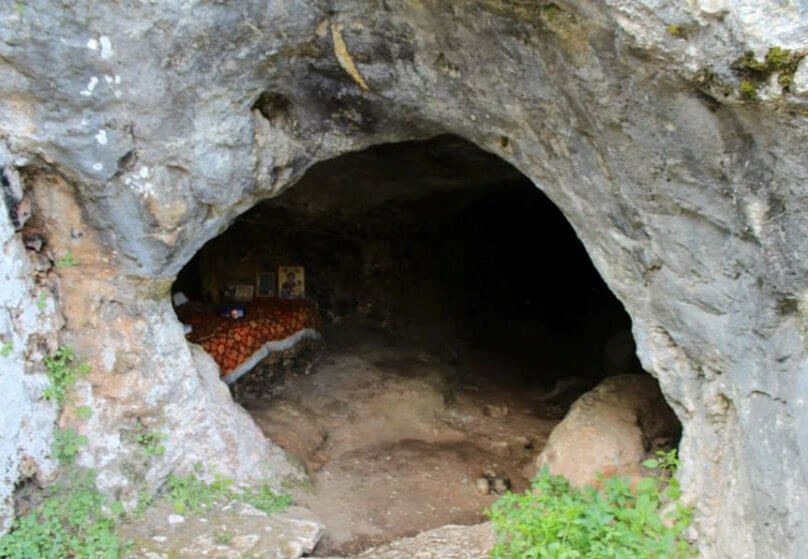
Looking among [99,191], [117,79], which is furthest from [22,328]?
[117,79]

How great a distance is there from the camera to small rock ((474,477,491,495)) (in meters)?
6.38

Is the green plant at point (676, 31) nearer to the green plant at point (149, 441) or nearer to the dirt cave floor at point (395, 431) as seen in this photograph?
the dirt cave floor at point (395, 431)

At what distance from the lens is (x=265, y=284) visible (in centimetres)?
938

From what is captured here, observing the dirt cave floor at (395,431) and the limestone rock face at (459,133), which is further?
the dirt cave floor at (395,431)

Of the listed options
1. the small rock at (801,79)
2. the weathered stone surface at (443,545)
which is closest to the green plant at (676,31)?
the small rock at (801,79)

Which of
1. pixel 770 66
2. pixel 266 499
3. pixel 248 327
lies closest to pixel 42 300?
pixel 266 499

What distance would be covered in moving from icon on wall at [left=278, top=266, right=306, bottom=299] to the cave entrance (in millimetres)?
19

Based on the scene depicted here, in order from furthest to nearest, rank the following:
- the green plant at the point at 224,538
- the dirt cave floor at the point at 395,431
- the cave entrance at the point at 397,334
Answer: the cave entrance at the point at 397,334, the dirt cave floor at the point at 395,431, the green plant at the point at 224,538

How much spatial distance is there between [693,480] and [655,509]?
1.12ft

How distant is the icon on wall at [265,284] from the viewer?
9.33 meters

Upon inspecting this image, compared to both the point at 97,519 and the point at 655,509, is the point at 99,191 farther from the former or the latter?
the point at 655,509

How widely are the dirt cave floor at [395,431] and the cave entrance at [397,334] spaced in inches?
0.8

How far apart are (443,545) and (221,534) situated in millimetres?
1575

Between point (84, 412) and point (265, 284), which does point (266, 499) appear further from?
point (265, 284)
